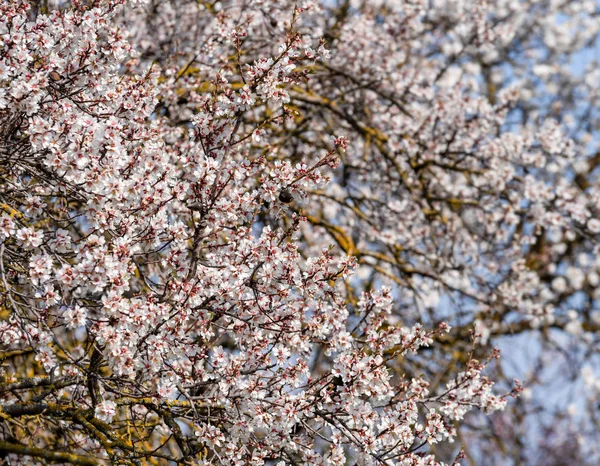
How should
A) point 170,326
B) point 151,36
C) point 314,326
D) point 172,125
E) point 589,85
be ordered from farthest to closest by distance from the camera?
1. point 589,85
2. point 151,36
3. point 172,125
4. point 314,326
5. point 170,326

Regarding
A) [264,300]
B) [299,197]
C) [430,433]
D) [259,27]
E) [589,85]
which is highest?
[589,85]

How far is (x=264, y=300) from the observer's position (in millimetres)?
3518

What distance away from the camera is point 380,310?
12.4 ft

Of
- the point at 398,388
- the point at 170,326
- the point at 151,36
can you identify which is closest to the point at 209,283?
the point at 170,326

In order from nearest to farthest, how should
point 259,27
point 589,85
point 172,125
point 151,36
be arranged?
1. point 172,125
2. point 151,36
3. point 259,27
4. point 589,85

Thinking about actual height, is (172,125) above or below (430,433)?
above

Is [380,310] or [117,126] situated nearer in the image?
[117,126]

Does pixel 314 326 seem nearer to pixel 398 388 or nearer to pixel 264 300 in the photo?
pixel 264 300

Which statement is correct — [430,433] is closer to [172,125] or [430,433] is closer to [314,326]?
[314,326]

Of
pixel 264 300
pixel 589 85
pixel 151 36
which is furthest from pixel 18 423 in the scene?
pixel 589 85

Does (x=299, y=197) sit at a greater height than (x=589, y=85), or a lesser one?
lesser

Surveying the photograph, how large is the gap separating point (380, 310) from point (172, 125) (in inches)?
89.3

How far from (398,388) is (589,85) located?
1320 centimetres

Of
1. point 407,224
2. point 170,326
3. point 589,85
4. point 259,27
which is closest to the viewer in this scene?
point 170,326
